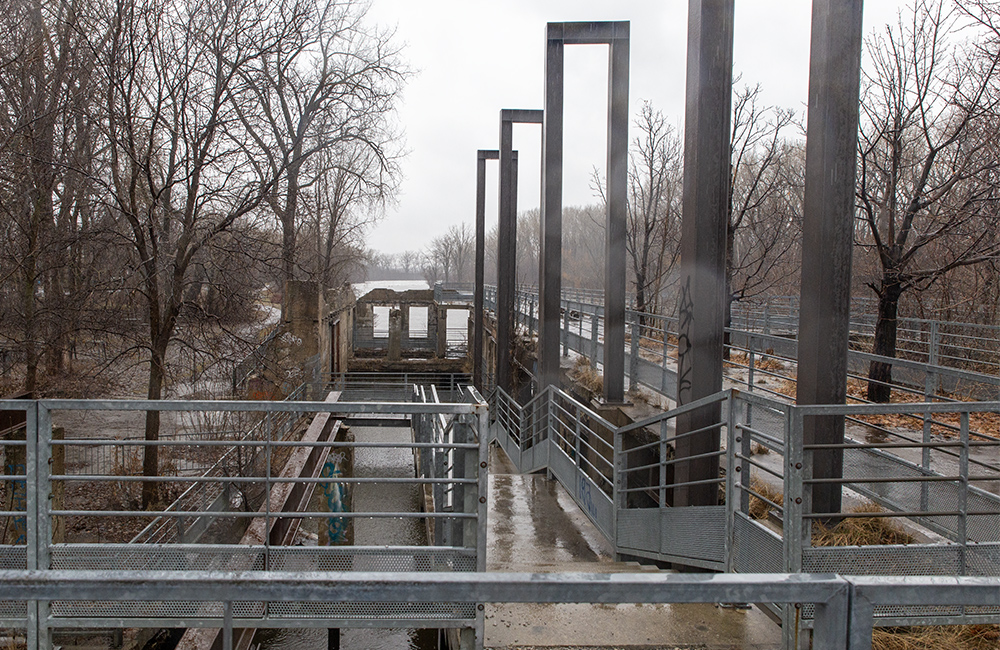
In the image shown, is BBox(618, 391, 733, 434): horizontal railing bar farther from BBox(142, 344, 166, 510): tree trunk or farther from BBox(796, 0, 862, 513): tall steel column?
BBox(142, 344, 166, 510): tree trunk

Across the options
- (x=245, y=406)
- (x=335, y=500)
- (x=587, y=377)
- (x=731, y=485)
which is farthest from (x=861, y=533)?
(x=335, y=500)

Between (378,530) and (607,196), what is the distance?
9886mm

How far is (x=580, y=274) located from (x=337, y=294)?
223 ft

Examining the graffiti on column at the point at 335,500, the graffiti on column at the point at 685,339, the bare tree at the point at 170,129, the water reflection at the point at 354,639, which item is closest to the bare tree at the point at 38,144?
the bare tree at the point at 170,129

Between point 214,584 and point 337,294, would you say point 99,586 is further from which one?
point 337,294

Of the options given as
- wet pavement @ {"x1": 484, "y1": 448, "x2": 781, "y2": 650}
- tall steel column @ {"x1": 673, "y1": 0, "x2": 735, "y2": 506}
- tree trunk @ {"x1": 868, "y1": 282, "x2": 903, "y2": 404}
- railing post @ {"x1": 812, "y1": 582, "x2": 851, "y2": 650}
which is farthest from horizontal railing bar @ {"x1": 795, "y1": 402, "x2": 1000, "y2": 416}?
tree trunk @ {"x1": 868, "y1": 282, "x2": 903, "y2": 404}

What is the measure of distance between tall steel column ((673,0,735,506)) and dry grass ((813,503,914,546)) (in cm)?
129

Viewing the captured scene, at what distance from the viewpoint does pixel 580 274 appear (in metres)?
98.3

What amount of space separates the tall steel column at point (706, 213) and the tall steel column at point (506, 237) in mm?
11330

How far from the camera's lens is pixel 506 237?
1923 centimetres

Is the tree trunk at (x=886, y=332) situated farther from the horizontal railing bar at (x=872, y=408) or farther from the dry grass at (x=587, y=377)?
the horizontal railing bar at (x=872, y=408)

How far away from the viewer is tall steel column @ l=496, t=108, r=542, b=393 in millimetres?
18188

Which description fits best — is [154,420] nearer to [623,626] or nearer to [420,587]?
[623,626]

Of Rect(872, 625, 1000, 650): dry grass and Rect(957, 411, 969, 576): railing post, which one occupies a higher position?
Rect(957, 411, 969, 576): railing post
